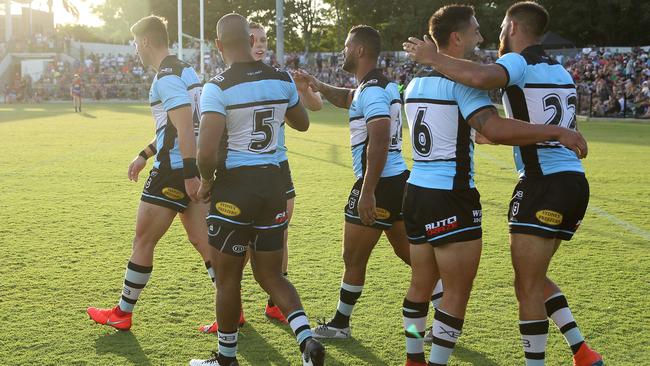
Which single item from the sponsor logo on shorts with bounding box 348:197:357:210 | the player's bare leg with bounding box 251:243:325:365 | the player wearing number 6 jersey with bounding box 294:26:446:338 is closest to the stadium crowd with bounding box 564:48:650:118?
the player wearing number 6 jersey with bounding box 294:26:446:338

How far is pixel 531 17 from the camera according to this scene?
4191 millimetres

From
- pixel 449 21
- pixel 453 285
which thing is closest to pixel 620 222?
pixel 453 285

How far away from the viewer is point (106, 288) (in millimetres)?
6535

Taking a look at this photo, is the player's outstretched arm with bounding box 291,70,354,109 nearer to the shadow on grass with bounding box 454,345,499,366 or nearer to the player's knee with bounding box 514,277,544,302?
the shadow on grass with bounding box 454,345,499,366

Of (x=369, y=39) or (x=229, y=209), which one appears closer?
(x=229, y=209)

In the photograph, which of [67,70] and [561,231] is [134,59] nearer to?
[67,70]

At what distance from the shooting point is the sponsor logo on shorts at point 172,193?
5422 mm

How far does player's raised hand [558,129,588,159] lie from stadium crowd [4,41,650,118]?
90.5 feet

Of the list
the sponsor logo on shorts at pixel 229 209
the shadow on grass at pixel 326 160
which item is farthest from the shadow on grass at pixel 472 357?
the shadow on grass at pixel 326 160

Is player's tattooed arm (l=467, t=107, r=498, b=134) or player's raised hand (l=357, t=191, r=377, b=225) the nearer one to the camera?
player's tattooed arm (l=467, t=107, r=498, b=134)

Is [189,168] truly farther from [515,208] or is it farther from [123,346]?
[515,208]

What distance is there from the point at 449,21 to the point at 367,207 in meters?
1.29

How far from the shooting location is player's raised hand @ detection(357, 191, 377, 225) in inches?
187

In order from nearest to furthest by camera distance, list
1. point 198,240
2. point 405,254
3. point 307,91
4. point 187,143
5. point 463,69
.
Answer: point 463,69 < point 187,143 < point 405,254 < point 198,240 < point 307,91
